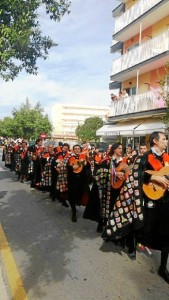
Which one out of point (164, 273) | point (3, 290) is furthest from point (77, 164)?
point (3, 290)

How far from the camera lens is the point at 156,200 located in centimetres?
453

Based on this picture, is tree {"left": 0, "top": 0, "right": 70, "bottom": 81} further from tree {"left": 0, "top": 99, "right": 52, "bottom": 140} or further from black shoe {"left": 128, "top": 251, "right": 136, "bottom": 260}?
tree {"left": 0, "top": 99, "right": 52, "bottom": 140}

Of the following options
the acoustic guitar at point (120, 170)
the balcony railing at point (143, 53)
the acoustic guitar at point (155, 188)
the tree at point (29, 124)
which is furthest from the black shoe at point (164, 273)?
the tree at point (29, 124)

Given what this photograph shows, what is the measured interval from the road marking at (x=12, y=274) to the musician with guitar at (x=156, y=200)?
163cm

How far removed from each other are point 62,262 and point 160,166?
1.74 metres

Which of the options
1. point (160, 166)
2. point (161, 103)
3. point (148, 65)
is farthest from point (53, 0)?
point (148, 65)

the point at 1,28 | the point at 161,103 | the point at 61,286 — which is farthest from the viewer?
the point at 161,103

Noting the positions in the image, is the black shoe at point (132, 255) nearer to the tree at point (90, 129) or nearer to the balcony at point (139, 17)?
the balcony at point (139, 17)

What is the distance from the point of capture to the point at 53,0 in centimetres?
645

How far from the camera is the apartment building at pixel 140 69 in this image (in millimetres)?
18516

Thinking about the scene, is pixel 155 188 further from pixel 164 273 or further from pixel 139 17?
pixel 139 17

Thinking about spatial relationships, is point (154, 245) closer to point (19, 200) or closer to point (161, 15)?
point (19, 200)

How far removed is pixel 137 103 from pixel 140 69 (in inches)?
92.3

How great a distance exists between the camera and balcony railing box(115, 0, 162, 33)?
792 inches
